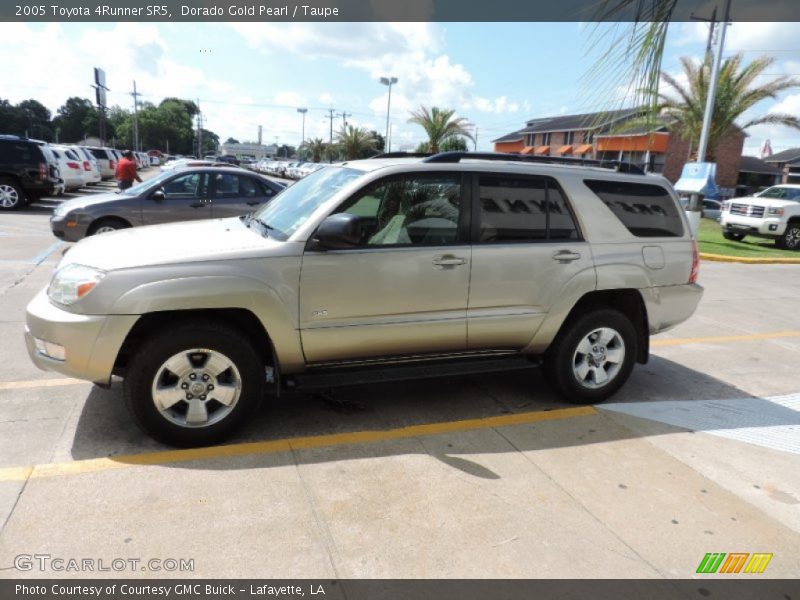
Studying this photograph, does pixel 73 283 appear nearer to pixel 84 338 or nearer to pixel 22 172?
pixel 84 338

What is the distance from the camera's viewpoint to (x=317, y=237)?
3545 mm

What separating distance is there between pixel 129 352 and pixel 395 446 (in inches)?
68.7

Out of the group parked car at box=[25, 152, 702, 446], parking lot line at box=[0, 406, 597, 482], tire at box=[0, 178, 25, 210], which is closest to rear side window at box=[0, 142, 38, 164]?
tire at box=[0, 178, 25, 210]

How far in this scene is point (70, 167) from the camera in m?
18.1

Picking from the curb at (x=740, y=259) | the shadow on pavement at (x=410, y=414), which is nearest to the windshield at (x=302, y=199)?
the shadow on pavement at (x=410, y=414)

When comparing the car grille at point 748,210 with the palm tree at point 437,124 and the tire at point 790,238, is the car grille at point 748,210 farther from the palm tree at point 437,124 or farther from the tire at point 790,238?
the palm tree at point 437,124

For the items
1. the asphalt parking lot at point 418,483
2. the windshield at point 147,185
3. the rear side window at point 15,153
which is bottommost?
the asphalt parking lot at point 418,483

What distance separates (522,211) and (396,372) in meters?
1.47

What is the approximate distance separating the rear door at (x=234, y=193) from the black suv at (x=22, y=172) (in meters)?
8.07

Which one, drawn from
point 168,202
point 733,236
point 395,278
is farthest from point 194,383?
point 733,236

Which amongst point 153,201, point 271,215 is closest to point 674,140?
point 153,201

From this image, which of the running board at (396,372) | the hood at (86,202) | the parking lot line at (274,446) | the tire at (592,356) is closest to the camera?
the parking lot line at (274,446)

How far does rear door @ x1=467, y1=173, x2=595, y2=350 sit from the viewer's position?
4000mm

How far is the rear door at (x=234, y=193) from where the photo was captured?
370 inches
